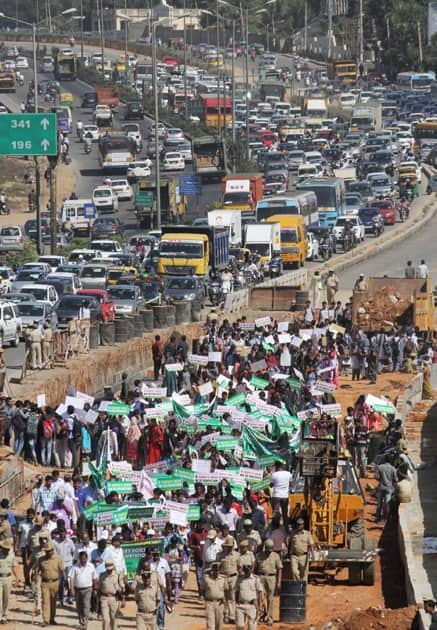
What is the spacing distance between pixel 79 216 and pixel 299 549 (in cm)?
5157

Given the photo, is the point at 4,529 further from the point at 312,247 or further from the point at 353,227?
the point at 353,227

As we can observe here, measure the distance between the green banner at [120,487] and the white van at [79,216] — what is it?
48.7 metres

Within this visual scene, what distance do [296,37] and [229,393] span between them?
159419 millimetres

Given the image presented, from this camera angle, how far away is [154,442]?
2920 centimetres

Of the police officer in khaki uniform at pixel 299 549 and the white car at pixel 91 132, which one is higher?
the white car at pixel 91 132

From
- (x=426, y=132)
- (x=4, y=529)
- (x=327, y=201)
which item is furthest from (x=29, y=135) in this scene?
(x=426, y=132)

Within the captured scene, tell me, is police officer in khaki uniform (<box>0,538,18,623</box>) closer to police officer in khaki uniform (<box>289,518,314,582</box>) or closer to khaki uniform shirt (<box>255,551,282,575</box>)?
khaki uniform shirt (<box>255,551,282,575</box>)

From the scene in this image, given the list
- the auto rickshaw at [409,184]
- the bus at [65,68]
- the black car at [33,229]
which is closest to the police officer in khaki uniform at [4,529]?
the black car at [33,229]

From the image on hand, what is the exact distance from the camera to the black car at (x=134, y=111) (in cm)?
11931

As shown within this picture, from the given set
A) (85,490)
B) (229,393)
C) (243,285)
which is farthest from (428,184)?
A: (85,490)

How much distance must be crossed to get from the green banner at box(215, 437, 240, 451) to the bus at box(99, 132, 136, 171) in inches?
2763

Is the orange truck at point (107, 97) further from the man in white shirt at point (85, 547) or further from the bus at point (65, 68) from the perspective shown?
the man in white shirt at point (85, 547)

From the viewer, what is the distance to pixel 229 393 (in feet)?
103

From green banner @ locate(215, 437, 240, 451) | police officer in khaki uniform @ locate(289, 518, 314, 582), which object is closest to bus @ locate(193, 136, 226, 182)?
green banner @ locate(215, 437, 240, 451)
